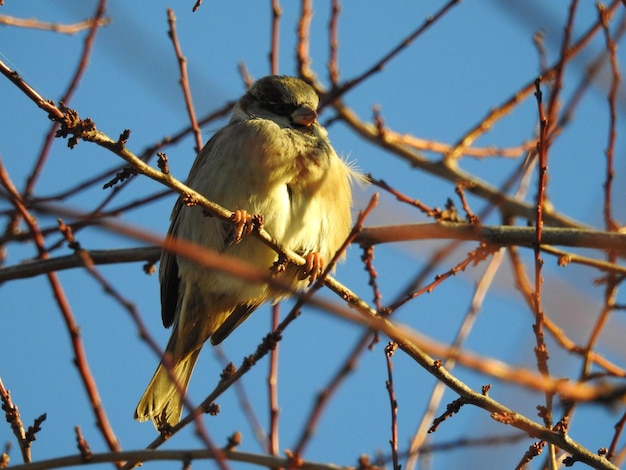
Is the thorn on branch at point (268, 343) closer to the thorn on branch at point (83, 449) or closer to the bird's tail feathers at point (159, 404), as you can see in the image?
the thorn on branch at point (83, 449)

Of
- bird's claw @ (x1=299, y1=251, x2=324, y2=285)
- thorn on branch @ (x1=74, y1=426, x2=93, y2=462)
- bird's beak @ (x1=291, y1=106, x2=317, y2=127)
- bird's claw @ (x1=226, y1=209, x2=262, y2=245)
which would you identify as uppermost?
bird's beak @ (x1=291, y1=106, x2=317, y2=127)

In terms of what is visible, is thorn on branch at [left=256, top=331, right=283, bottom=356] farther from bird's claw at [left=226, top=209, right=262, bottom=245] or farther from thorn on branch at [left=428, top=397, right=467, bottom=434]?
bird's claw at [left=226, top=209, right=262, bottom=245]

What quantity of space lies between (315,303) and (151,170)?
1.60m

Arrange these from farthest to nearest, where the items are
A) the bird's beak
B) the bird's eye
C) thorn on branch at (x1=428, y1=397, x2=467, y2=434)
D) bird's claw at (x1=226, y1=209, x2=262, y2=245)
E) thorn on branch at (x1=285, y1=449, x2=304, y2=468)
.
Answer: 1. the bird's eye
2. the bird's beak
3. bird's claw at (x1=226, y1=209, x2=262, y2=245)
4. thorn on branch at (x1=428, y1=397, x2=467, y2=434)
5. thorn on branch at (x1=285, y1=449, x2=304, y2=468)

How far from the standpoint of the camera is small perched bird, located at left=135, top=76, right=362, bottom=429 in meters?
4.05

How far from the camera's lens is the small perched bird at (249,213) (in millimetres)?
4047

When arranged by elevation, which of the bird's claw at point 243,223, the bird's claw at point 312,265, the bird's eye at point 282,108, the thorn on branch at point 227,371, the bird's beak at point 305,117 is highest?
the bird's eye at point 282,108

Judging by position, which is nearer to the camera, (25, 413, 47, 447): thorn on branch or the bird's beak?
(25, 413, 47, 447): thorn on branch

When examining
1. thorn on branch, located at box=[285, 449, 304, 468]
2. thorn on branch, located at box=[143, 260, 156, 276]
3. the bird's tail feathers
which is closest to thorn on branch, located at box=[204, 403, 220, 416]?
thorn on branch, located at box=[285, 449, 304, 468]

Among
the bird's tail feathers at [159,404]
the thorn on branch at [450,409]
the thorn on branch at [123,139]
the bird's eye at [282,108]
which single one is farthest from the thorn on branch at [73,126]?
the bird's eye at [282,108]

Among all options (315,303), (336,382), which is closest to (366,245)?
(336,382)

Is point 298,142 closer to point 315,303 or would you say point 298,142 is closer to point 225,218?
point 225,218

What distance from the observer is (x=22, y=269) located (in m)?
3.98

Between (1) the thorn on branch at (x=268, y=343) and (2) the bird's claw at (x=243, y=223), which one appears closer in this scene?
(1) the thorn on branch at (x=268, y=343)
